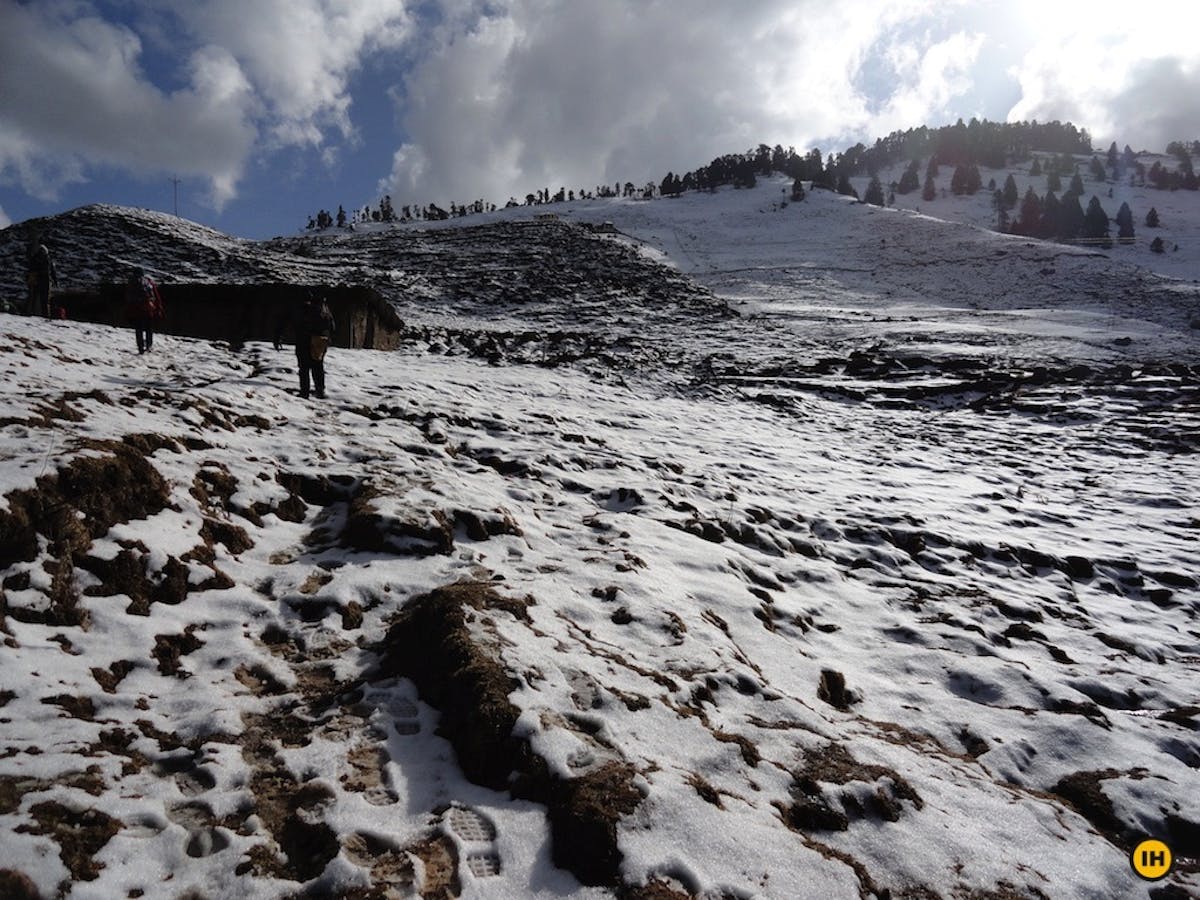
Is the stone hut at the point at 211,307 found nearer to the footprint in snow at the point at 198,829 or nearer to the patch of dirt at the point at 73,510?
the patch of dirt at the point at 73,510

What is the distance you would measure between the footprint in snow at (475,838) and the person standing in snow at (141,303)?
1151 cm

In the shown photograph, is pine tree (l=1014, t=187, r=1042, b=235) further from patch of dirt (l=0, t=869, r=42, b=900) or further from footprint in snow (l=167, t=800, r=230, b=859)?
patch of dirt (l=0, t=869, r=42, b=900)

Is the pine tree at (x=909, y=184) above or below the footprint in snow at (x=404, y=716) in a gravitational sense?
above

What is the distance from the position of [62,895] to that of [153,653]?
70.7 inches

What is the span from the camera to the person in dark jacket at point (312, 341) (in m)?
9.59

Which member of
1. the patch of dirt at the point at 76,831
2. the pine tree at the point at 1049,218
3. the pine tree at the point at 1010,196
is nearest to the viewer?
the patch of dirt at the point at 76,831

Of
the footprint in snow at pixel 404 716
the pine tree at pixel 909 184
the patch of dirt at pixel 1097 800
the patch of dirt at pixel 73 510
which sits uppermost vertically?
the pine tree at pixel 909 184

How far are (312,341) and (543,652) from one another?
754cm

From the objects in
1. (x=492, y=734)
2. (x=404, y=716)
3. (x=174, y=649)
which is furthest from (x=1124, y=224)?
(x=174, y=649)

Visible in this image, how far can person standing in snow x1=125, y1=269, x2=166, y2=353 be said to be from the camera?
1066cm

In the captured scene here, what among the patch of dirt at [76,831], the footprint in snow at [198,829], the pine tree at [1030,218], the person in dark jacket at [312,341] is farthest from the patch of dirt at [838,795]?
the pine tree at [1030,218]

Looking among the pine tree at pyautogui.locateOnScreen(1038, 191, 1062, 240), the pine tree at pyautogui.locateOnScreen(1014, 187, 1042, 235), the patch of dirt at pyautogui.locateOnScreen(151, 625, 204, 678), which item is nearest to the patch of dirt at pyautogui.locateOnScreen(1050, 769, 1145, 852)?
the patch of dirt at pyautogui.locateOnScreen(151, 625, 204, 678)

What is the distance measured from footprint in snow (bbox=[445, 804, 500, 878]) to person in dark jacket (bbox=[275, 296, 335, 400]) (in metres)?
8.27

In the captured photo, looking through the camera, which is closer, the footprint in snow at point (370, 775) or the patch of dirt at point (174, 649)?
the footprint in snow at point (370, 775)
